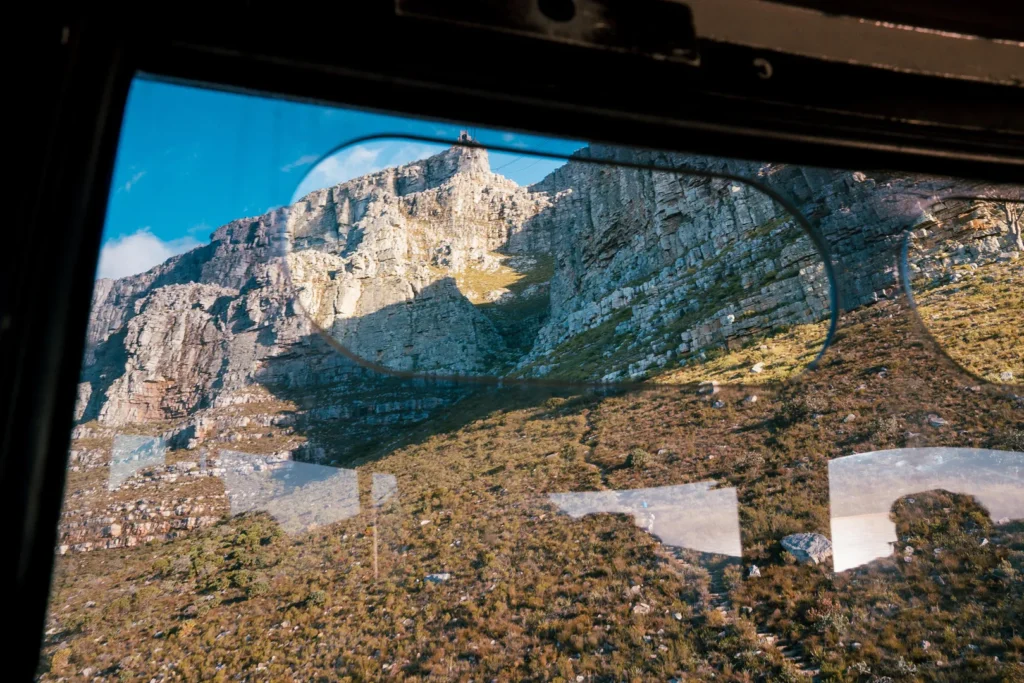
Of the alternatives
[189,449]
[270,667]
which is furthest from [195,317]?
[270,667]

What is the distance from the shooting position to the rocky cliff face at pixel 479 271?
1301 millimetres

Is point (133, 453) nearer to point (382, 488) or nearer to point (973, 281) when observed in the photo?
point (382, 488)

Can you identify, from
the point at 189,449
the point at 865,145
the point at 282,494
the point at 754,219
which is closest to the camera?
the point at 865,145

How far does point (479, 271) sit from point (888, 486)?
1347 centimetres

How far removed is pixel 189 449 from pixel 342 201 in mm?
8685

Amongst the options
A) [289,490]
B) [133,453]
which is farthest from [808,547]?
[133,453]

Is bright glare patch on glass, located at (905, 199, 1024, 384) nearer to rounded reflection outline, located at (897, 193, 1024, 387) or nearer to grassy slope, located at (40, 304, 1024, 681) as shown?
rounded reflection outline, located at (897, 193, 1024, 387)

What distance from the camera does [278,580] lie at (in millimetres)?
12031

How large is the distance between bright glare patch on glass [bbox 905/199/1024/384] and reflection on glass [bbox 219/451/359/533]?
31.2 ft

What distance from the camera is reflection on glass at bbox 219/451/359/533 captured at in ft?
33.1

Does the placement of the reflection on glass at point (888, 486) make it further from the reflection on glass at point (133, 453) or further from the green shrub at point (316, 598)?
the reflection on glass at point (133, 453)

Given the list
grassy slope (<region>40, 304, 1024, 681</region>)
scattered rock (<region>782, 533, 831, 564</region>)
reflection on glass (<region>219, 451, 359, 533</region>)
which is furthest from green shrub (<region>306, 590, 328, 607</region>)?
scattered rock (<region>782, 533, 831, 564</region>)

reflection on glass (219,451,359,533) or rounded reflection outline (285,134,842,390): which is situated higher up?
rounded reflection outline (285,134,842,390)

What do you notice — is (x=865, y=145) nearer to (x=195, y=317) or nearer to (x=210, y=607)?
(x=195, y=317)
